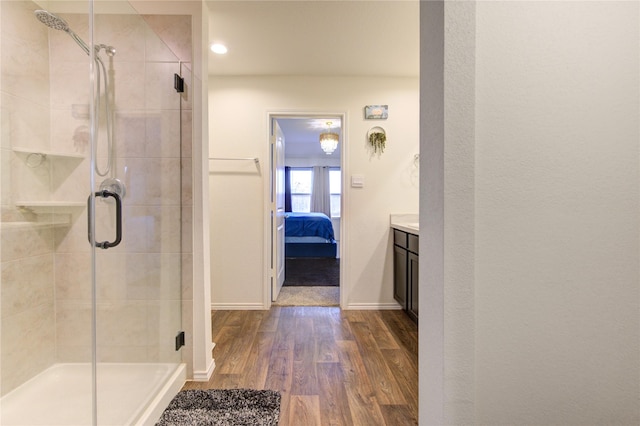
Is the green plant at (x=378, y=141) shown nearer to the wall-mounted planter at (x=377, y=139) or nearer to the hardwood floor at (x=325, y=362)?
the wall-mounted planter at (x=377, y=139)

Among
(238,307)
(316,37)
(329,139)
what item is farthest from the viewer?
(329,139)

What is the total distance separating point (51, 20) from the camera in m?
1.58

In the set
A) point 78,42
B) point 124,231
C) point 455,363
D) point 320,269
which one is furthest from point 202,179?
point 320,269

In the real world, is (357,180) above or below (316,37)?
below

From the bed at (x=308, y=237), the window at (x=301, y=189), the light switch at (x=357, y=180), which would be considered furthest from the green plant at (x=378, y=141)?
the window at (x=301, y=189)

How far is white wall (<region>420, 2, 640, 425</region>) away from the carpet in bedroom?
118 inches

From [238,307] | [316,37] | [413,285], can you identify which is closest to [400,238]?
[413,285]

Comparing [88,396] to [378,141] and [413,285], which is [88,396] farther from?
[378,141]

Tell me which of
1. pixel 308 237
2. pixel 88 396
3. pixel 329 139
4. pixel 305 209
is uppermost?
pixel 329 139

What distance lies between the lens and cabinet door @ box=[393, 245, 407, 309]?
104 inches

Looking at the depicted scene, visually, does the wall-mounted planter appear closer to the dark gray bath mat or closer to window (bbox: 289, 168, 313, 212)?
the dark gray bath mat

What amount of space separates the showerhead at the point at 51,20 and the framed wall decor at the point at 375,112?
2325mm

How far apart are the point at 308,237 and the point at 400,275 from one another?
2.85m

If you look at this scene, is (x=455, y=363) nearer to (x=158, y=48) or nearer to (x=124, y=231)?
(x=124, y=231)
